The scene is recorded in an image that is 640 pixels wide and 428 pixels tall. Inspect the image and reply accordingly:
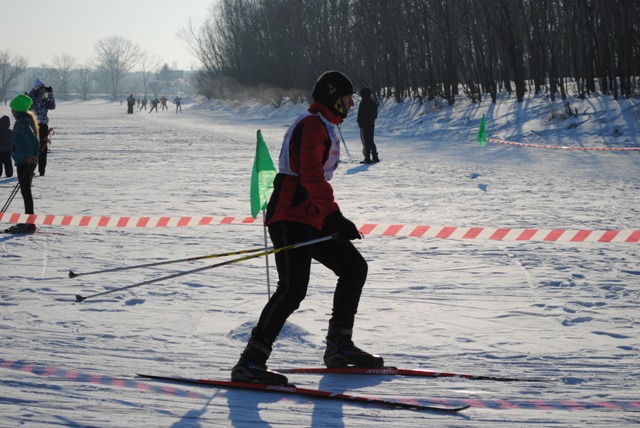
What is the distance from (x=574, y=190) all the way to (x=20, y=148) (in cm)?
809

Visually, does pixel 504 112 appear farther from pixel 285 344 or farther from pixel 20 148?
pixel 285 344

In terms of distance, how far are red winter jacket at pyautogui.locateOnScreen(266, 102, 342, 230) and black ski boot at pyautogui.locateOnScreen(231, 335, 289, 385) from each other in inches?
26.0

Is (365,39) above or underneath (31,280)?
above

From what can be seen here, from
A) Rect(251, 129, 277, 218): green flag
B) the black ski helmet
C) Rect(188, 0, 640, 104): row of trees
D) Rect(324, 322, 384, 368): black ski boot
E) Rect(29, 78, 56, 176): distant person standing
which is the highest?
Rect(188, 0, 640, 104): row of trees

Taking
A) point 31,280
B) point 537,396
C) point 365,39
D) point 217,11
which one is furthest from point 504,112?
point 217,11

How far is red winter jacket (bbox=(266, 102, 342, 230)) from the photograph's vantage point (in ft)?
14.0

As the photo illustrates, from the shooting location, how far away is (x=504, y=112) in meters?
27.6

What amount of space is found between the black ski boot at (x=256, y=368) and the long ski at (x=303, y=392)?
0.03m

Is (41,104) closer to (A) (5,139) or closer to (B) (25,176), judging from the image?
(A) (5,139)

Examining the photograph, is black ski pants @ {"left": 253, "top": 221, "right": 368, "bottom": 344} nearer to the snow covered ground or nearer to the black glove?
the black glove

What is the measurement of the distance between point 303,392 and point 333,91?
Result: 5.13 ft

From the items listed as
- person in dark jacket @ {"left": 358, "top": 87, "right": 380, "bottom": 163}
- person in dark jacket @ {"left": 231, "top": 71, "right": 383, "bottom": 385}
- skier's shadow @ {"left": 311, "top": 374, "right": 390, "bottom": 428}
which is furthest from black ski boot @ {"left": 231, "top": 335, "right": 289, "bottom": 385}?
person in dark jacket @ {"left": 358, "top": 87, "right": 380, "bottom": 163}

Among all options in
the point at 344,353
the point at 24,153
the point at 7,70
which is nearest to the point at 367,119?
the point at 24,153

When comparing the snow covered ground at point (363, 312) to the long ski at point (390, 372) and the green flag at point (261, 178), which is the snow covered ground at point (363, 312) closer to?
the long ski at point (390, 372)
